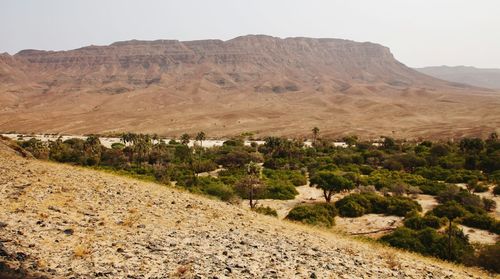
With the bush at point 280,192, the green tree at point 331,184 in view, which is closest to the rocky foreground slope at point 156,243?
the bush at point 280,192

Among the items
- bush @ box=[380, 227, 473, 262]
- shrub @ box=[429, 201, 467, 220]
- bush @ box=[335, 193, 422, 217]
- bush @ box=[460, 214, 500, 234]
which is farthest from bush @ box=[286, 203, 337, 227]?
bush @ box=[460, 214, 500, 234]

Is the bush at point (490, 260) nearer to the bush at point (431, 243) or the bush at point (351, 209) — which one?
the bush at point (431, 243)

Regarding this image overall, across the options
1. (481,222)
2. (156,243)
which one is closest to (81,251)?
(156,243)

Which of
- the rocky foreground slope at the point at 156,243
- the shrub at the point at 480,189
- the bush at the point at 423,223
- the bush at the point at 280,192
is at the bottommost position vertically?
Answer: the shrub at the point at 480,189

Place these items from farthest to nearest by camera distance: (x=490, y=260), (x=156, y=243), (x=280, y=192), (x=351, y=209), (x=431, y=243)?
(x=280, y=192) → (x=351, y=209) → (x=431, y=243) → (x=490, y=260) → (x=156, y=243)

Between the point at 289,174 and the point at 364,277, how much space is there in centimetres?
4287

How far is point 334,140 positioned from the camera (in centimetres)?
10719

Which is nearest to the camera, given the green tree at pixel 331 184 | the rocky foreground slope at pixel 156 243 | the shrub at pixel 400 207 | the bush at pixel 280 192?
the rocky foreground slope at pixel 156 243

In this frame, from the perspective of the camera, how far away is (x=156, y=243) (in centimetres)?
1293

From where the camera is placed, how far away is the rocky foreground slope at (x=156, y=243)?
11.5 m

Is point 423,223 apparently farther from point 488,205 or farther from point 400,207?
point 488,205

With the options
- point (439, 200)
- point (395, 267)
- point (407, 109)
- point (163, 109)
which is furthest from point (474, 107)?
point (395, 267)

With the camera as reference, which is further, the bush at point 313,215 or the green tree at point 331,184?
the green tree at point 331,184

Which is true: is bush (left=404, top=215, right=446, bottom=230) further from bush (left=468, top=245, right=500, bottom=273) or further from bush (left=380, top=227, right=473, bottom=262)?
bush (left=468, top=245, right=500, bottom=273)
